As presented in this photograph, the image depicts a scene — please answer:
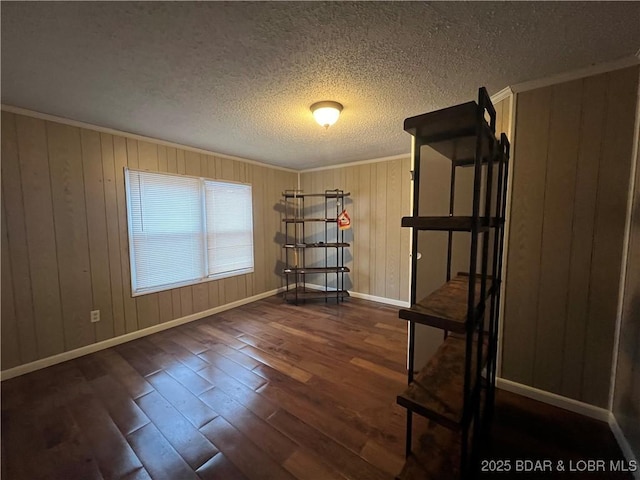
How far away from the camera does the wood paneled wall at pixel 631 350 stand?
1396 millimetres

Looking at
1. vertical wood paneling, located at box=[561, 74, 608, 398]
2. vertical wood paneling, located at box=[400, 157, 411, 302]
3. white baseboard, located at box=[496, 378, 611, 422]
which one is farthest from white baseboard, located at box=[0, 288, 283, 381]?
vertical wood paneling, located at box=[561, 74, 608, 398]

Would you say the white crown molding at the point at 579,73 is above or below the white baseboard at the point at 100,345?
above

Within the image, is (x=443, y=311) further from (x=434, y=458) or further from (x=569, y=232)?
(x=569, y=232)

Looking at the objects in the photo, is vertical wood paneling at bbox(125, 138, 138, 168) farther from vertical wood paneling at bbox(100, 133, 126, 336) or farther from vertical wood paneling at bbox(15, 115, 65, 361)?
vertical wood paneling at bbox(15, 115, 65, 361)

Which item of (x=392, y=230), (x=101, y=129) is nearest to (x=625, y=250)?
(x=392, y=230)

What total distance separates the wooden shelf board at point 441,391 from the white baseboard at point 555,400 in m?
0.95

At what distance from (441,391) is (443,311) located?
0.39 meters

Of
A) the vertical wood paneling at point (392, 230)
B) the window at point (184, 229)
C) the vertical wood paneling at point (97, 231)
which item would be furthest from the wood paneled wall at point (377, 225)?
the vertical wood paneling at point (97, 231)

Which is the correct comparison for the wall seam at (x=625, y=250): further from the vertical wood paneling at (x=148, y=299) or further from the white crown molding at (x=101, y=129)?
the vertical wood paneling at (x=148, y=299)

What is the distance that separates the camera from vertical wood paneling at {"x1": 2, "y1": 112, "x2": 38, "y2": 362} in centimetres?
213

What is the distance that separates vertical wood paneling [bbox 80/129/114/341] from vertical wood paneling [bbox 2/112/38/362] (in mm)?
435

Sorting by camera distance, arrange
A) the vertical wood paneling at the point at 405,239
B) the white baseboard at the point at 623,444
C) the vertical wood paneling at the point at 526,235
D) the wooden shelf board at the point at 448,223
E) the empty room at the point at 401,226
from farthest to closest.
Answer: the vertical wood paneling at the point at 405,239, the vertical wood paneling at the point at 526,235, the white baseboard at the point at 623,444, the empty room at the point at 401,226, the wooden shelf board at the point at 448,223

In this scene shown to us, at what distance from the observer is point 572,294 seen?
1746mm

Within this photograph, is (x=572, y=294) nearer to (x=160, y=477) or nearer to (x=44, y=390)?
(x=160, y=477)
